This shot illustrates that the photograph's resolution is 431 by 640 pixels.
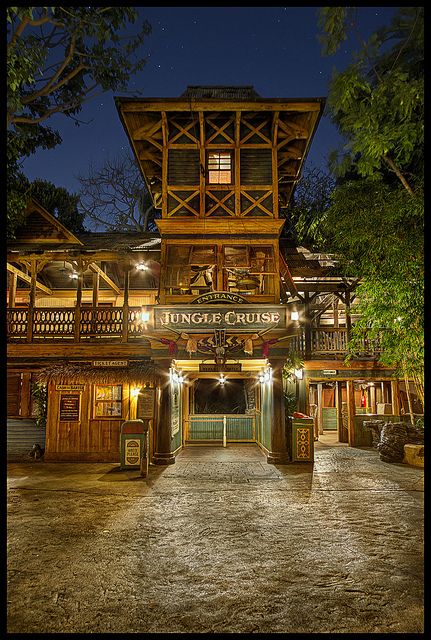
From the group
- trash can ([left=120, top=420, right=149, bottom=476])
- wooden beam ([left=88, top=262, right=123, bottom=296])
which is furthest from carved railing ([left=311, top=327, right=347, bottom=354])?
trash can ([left=120, top=420, right=149, bottom=476])

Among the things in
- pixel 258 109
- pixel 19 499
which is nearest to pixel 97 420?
pixel 19 499

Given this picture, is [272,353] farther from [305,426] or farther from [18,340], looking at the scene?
[18,340]

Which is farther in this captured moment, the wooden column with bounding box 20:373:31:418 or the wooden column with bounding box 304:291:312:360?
the wooden column with bounding box 20:373:31:418

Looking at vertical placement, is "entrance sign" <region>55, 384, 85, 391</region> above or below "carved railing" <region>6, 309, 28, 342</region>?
below

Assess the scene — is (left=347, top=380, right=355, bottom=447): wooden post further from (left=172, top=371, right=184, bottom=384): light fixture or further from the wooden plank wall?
the wooden plank wall

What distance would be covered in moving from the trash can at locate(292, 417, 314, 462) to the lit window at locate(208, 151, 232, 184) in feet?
28.2

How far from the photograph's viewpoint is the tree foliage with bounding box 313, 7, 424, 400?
8102mm

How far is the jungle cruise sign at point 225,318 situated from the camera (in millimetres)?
12719

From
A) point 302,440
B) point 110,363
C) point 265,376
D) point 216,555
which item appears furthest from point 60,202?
point 216,555

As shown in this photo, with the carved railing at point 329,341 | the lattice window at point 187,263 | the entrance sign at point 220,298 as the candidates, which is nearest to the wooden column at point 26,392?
the lattice window at point 187,263

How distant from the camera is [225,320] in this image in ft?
41.8

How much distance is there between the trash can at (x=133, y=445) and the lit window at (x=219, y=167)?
29.2 ft

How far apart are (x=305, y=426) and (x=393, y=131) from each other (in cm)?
865

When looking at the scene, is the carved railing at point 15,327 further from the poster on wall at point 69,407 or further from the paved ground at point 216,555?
the paved ground at point 216,555
